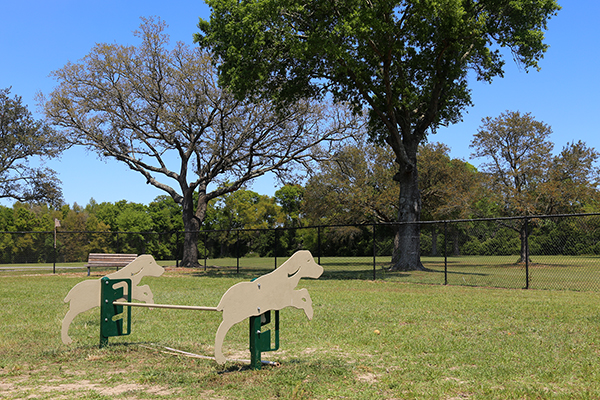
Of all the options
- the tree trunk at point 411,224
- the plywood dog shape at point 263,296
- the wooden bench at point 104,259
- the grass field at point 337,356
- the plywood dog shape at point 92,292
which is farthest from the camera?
the tree trunk at point 411,224

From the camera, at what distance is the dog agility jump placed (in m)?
4.97

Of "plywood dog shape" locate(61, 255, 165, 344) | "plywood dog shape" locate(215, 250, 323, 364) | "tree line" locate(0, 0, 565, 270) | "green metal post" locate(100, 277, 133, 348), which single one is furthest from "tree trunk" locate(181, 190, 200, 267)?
"plywood dog shape" locate(215, 250, 323, 364)

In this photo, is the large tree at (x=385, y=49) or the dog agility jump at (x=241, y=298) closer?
the dog agility jump at (x=241, y=298)

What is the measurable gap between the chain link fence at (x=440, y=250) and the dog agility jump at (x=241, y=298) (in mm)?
9799

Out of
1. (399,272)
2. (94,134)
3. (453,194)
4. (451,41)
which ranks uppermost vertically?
(451,41)

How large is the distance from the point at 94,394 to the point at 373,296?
8.80m

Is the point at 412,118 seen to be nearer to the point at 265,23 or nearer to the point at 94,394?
the point at 265,23

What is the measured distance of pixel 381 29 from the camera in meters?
17.4

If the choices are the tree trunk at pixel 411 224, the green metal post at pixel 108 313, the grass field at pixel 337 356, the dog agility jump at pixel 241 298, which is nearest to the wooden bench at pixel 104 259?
the grass field at pixel 337 356

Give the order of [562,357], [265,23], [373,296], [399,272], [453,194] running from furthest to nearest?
[453,194] → [399,272] → [265,23] → [373,296] → [562,357]

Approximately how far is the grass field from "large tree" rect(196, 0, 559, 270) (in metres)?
8.51

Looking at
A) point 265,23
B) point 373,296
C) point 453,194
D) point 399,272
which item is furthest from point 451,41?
point 453,194

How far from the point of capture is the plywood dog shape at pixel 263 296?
4.89 meters

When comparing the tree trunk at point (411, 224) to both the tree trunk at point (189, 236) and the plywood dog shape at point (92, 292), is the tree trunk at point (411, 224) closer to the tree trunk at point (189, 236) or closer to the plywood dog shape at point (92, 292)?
the tree trunk at point (189, 236)
